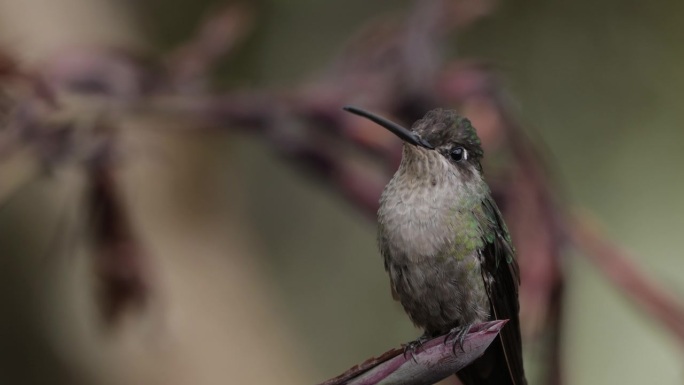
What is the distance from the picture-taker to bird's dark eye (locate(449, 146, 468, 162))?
70.0 inches

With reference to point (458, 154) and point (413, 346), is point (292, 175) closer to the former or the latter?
point (458, 154)

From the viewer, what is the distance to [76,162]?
263 centimetres

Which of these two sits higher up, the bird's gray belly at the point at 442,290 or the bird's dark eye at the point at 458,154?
the bird's dark eye at the point at 458,154

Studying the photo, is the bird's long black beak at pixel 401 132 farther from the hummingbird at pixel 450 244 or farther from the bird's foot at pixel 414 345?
the bird's foot at pixel 414 345

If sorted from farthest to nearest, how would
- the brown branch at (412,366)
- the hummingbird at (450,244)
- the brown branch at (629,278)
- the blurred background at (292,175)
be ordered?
the blurred background at (292,175) → the brown branch at (629,278) → the hummingbird at (450,244) → the brown branch at (412,366)

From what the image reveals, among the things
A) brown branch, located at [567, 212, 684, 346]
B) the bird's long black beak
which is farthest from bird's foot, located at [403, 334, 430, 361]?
brown branch, located at [567, 212, 684, 346]

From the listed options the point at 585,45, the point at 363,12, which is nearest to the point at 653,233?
the point at 585,45

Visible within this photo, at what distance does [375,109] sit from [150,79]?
26.3 inches

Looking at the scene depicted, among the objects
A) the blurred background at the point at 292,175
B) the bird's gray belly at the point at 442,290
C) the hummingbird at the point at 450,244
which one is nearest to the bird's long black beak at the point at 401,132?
the hummingbird at the point at 450,244

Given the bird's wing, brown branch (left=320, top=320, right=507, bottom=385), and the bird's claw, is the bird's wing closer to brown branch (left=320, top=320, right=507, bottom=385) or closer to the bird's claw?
the bird's claw

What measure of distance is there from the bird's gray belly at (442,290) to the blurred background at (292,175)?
0.52 m

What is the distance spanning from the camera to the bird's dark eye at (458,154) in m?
1.78

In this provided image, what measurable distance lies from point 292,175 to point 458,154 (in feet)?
15.4

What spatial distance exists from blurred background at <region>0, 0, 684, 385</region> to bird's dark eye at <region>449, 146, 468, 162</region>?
0.65 meters
